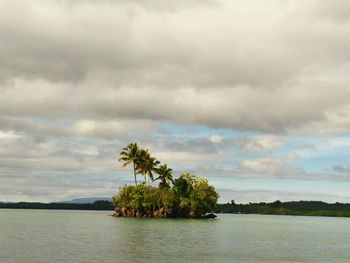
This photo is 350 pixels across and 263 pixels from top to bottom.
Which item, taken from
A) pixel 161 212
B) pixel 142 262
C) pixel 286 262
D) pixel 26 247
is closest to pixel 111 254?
pixel 142 262

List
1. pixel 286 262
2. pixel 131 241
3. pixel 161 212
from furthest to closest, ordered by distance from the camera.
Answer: pixel 161 212 < pixel 131 241 < pixel 286 262

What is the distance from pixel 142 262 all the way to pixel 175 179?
342ft

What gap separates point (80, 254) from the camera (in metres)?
56.6

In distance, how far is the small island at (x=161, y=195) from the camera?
495ft

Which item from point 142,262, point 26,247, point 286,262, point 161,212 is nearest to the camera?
point 142,262

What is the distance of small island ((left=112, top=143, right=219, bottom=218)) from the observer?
15100 centimetres

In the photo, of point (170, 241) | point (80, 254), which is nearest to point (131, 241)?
point (170, 241)

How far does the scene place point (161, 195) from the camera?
151000mm

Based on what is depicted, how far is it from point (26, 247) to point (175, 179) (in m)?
93.7

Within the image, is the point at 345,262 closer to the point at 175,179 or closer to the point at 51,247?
the point at 51,247

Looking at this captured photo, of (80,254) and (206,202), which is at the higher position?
(206,202)

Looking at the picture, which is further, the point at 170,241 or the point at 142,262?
the point at 170,241

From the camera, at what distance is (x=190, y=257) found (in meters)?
57.0

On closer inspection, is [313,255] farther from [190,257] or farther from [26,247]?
Answer: [26,247]
